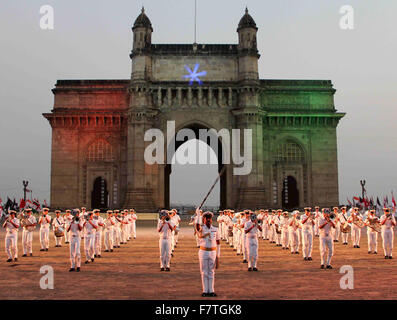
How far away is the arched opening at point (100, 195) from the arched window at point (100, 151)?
212 cm

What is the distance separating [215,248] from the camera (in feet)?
35.6

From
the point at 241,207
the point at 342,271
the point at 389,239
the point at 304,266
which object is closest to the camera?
the point at 342,271

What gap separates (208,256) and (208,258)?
5cm

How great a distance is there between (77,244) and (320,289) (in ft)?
25.4

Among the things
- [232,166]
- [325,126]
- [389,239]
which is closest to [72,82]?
[232,166]

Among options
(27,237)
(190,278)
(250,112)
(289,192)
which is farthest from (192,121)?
(190,278)

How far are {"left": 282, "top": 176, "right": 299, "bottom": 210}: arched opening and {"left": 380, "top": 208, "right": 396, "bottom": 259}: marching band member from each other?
27.2 meters

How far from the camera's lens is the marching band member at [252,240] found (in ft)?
49.0

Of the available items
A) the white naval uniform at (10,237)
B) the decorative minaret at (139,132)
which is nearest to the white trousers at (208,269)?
the white naval uniform at (10,237)

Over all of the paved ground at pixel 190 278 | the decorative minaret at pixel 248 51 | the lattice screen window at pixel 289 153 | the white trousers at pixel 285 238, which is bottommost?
the paved ground at pixel 190 278

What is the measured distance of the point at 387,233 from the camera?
60.0ft

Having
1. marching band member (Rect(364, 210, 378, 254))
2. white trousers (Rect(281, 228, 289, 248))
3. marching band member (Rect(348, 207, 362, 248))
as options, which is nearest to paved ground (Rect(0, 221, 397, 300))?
marching band member (Rect(364, 210, 378, 254))

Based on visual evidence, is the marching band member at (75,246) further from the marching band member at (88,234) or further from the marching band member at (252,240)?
the marching band member at (252,240)

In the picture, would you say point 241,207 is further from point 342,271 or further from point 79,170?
point 342,271
